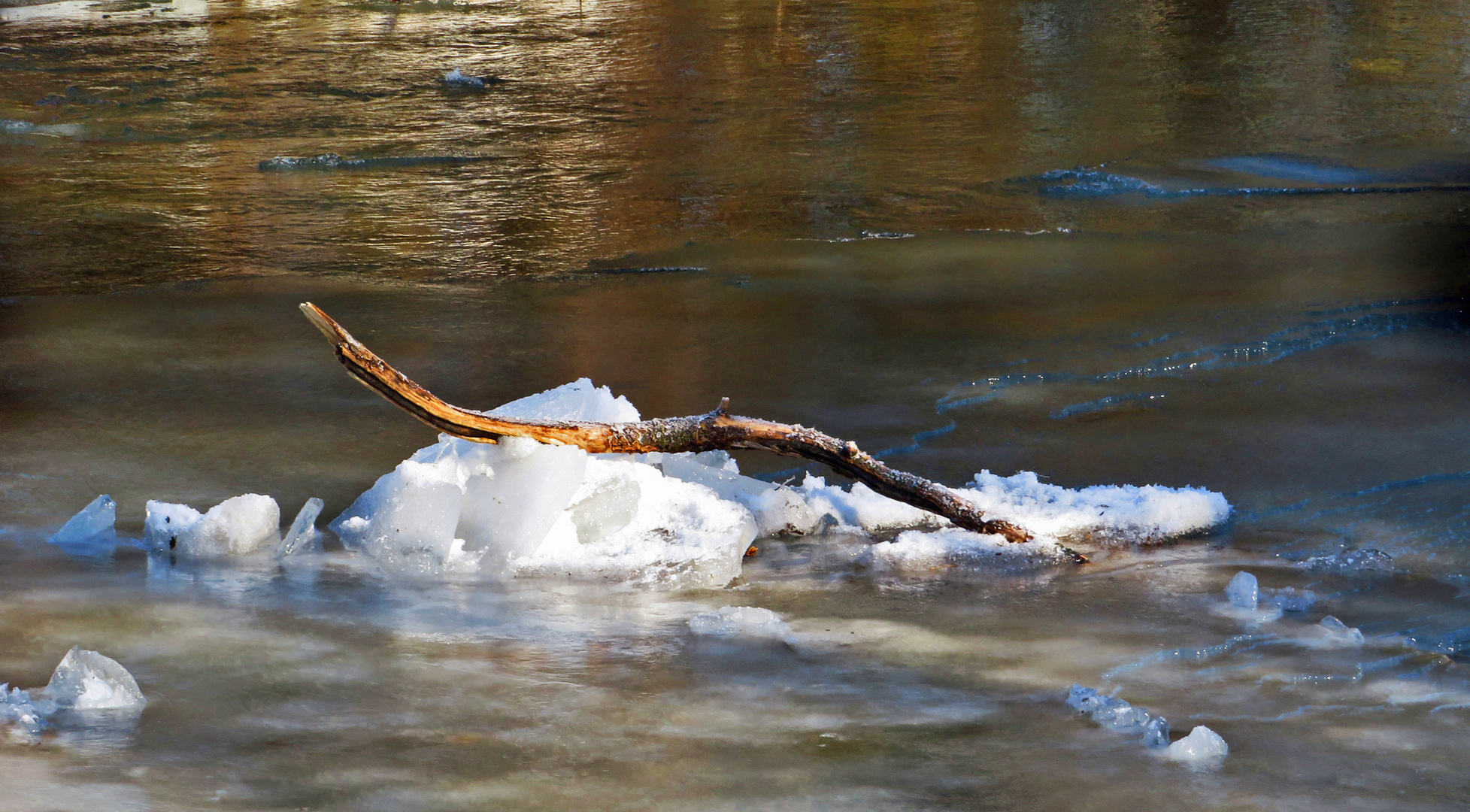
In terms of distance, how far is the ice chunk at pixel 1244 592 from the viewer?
3549mm

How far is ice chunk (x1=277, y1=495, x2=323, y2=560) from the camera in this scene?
3812 millimetres

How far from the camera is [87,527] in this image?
12.7ft

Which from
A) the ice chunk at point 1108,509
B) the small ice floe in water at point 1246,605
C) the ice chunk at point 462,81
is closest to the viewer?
the small ice floe in water at point 1246,605

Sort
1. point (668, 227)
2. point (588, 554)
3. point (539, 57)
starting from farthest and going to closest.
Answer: point (539, 57)
point (668, 227)
point (588, 554)

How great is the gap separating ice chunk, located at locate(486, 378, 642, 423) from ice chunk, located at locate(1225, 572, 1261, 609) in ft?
5.60

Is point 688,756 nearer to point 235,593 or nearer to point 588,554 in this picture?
point 588,554

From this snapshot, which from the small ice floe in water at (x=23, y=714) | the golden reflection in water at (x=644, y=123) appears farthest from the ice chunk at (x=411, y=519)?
the golden reflection in water at (x=644, y=123)

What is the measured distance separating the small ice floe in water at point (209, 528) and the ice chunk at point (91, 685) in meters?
0.86

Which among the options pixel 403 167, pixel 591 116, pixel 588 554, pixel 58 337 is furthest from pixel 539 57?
pixel 588 554

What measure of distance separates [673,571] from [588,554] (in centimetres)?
25

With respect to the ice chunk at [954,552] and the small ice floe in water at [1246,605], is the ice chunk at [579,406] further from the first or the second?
the small ice floe in water at [1246,605]

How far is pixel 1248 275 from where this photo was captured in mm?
6359

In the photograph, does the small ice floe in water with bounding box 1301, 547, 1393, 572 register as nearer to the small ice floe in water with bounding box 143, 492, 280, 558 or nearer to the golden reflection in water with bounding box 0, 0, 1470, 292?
the small ice floe in water with bounding box 143, 492, 280, 558

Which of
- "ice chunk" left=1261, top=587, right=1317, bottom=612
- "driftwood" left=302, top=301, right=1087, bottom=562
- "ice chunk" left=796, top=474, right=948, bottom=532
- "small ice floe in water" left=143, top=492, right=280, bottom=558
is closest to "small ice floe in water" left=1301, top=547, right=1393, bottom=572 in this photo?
"ice chunk" left=1261, top=587, right=1317, bottom=612
